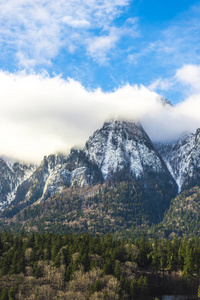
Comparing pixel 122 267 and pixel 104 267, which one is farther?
pixel 122 267

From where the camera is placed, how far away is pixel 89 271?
150750 millimetres

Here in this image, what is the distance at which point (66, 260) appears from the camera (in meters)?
164

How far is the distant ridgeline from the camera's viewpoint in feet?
453

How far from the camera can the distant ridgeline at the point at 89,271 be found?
138 metres

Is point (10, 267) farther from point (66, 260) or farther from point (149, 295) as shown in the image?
point (149, 295)

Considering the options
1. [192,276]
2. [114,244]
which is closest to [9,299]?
[114,244]

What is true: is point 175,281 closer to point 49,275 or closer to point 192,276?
point 192,276

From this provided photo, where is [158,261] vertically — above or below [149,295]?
above

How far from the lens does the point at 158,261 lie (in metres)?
189

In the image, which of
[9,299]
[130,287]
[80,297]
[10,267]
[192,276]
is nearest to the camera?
[9,299]

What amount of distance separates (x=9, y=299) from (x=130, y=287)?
4969 cm

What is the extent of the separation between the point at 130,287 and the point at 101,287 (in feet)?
41.6

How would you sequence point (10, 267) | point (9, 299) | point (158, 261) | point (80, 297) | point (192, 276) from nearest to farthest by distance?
1. point (9, 299)
2. point (80, 297)
3. point (10, 267)
4. point (192, 276)
5. point (158, 261)

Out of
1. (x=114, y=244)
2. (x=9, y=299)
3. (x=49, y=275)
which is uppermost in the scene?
(x=114, y=244)
